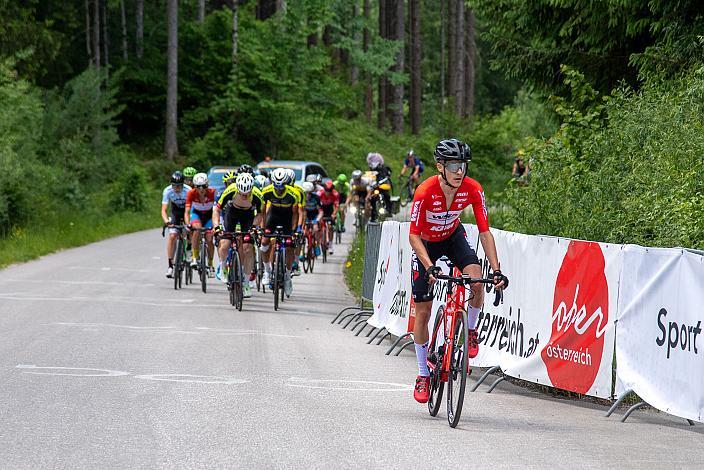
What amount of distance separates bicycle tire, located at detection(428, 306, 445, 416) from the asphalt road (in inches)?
4.9

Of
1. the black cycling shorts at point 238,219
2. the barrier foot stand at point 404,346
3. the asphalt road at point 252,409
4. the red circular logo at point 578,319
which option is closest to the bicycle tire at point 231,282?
the black cycling shorts at point 238,219

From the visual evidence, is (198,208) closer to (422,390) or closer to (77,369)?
(77,369)

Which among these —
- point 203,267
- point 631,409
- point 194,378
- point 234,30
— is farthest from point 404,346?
point 234,30

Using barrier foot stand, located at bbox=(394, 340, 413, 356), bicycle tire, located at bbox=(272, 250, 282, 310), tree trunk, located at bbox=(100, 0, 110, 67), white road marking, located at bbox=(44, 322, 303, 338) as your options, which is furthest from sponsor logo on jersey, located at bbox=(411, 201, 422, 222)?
tree trunk, located at bbox=(100, 0, 110, 67)

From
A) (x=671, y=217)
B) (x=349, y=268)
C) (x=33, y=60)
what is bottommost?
(x=349, y=268)

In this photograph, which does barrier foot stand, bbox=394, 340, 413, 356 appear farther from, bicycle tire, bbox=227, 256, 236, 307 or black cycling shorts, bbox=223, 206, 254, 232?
black cycling shorts, bbox=223, 206, 254, 232

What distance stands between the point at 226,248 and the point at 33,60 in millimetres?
23335

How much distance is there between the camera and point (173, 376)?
11.6m

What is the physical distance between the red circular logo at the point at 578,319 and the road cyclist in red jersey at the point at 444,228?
115cm

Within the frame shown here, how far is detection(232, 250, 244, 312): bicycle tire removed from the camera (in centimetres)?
1847

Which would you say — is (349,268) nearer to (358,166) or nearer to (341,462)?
(341,462)

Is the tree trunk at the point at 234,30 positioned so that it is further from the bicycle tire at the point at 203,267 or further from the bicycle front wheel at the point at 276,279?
the bicycle front wheel at the point at 276,279

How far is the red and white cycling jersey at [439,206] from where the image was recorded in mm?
9742

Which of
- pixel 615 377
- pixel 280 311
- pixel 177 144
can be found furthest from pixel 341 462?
pixel 177 144
